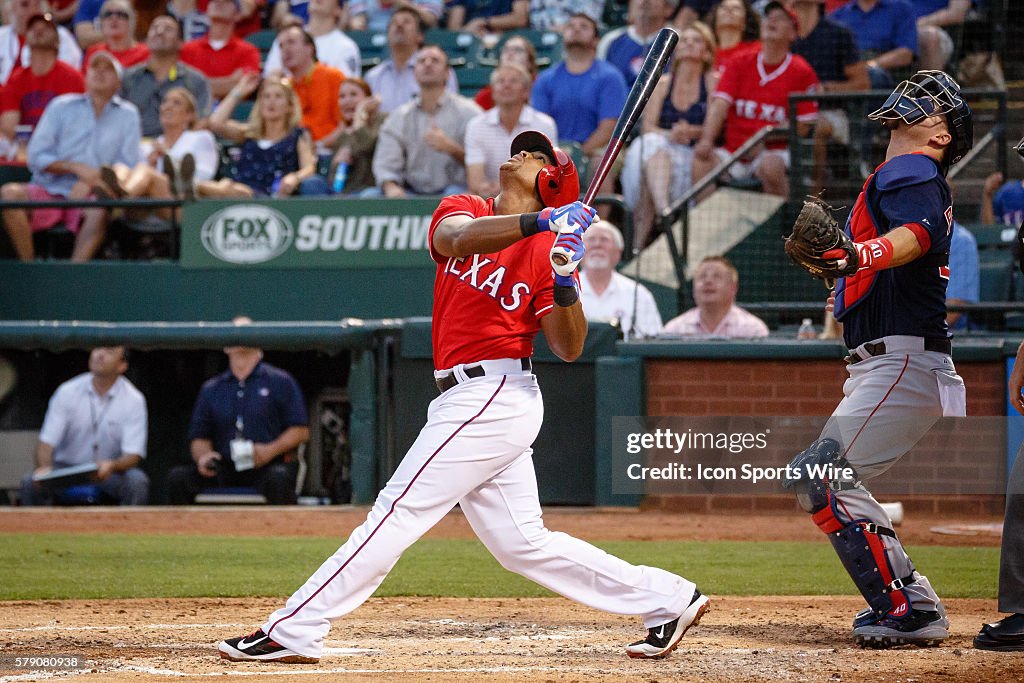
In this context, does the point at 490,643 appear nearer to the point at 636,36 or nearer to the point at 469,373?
the point at 469,373

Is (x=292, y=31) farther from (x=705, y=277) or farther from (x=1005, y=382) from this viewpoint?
(x=1005, y=382)

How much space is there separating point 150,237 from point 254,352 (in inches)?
84.3

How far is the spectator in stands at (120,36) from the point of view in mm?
11977

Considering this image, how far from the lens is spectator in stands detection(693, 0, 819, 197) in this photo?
9.88 metres

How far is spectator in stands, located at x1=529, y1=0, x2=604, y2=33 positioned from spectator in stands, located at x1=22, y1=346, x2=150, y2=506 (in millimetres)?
5430

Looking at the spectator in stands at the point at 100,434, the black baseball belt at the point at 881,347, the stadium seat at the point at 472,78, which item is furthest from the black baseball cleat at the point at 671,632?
the stadium seat at the point at 472,78

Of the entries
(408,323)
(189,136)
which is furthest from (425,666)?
(189,136)

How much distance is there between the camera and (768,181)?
32.6 feet

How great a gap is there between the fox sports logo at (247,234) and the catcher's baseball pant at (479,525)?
5960 mm

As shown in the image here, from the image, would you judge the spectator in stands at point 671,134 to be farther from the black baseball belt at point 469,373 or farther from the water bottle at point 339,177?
the black baseball belt at point 469,373

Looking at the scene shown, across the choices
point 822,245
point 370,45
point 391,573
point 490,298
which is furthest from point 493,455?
point 370,45

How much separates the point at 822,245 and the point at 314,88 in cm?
766

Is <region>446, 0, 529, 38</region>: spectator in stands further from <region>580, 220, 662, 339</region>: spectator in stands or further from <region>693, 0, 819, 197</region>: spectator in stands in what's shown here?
<region>580, 220, 662, 339</region>: spectator in stands

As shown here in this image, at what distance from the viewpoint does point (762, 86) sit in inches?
394
